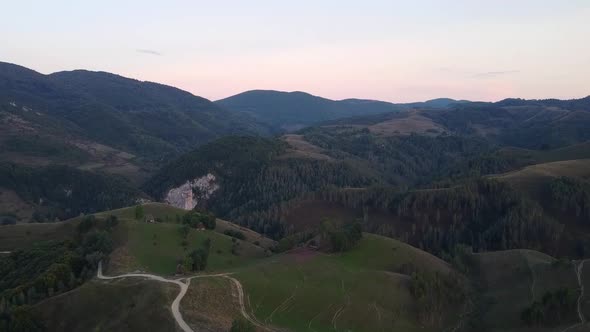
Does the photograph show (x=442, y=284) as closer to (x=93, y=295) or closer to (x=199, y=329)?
(x=199, y=329)

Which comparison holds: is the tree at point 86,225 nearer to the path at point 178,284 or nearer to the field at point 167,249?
the field at point 167,249

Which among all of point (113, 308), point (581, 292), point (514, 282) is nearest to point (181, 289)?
point (113, 308)

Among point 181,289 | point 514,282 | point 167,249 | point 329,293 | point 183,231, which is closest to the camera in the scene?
point 181,289

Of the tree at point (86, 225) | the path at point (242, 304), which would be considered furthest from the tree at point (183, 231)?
the path at point (242, 304)

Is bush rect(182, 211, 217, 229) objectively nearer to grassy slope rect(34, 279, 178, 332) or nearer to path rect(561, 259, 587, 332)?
grassy slope rect(34, 279, 178, 332)

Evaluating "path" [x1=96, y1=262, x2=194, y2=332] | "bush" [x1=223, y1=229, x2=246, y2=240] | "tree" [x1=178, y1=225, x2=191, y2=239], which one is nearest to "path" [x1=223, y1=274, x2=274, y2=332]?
"path" [x1=96, y1=262, x2=194, y2=332]

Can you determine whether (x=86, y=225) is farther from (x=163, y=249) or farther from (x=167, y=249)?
(x=167, y=249)

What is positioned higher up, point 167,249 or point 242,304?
point 167,249
